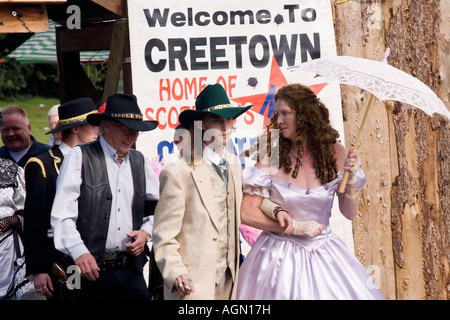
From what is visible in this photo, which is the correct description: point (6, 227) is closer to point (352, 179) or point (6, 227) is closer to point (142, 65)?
point (142, 65)

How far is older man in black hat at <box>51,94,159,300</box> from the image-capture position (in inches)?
152

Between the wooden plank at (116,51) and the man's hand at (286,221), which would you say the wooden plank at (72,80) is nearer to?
the wooden plank at (116,51)

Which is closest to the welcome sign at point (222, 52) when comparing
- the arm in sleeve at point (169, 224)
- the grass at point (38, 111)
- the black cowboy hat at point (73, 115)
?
the black cowboy hat at point (73, 115)

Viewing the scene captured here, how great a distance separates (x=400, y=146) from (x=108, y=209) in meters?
3.07

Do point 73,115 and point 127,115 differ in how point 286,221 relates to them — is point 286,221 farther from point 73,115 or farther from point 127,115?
point 73,115

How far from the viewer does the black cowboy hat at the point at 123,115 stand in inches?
161

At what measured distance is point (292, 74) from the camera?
6047mm

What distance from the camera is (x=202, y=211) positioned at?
144 inches

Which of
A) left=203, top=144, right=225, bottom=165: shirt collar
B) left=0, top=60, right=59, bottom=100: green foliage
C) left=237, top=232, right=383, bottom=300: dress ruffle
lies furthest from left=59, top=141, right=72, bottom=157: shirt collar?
left=0, top=60, right=59, bottom=100: green foliage

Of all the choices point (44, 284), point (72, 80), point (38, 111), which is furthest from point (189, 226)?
point (38, 111)

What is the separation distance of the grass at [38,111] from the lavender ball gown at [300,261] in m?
14.7

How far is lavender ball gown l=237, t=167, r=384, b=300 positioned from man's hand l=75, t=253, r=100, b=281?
878mm
